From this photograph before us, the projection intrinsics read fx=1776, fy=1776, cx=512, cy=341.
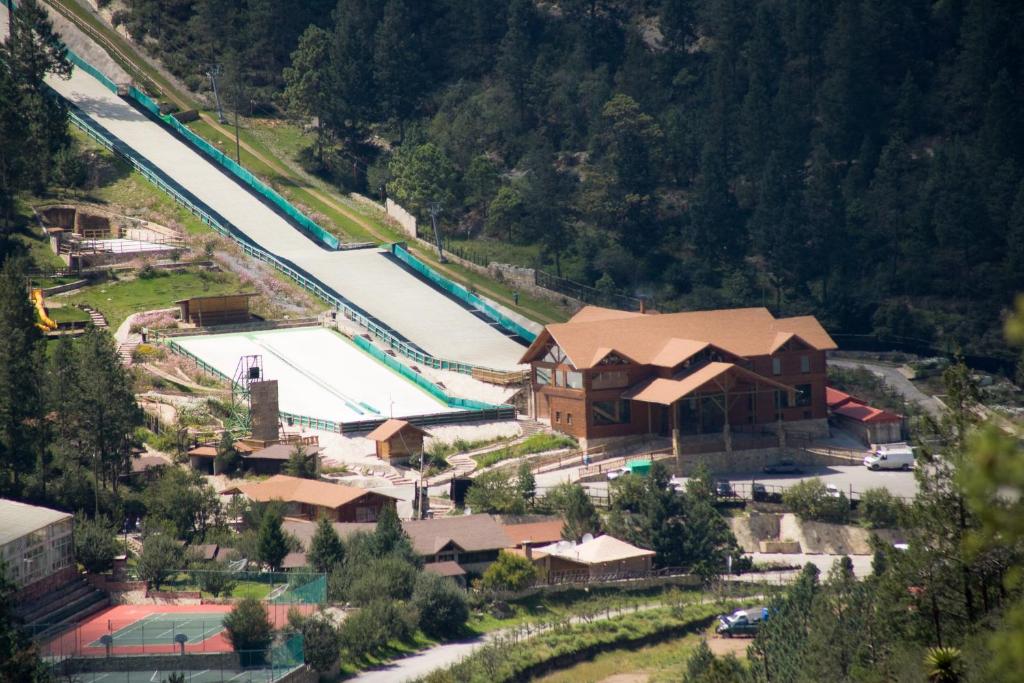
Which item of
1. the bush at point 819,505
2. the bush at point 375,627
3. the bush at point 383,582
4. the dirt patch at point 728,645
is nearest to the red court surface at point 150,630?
the bush at point 375,627

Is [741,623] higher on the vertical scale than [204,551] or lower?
lower

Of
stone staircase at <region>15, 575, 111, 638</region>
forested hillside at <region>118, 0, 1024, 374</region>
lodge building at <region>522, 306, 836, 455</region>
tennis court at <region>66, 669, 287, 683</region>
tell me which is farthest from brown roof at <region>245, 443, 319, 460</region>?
forested hillside at <region>118, 0, 1024, 374</region>

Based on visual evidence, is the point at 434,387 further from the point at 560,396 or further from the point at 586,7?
the point at 586,7

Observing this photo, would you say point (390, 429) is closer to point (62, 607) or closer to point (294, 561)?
point (294, 561)

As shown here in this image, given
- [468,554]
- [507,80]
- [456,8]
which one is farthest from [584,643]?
[456,8]

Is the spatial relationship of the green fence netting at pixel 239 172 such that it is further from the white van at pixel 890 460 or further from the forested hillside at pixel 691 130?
the white van at pixel 890 460

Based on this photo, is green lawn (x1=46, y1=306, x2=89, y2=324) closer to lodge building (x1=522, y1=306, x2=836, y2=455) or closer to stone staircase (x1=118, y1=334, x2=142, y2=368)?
stone staircase (x1=118, y1=334, x2=142, y2=368)

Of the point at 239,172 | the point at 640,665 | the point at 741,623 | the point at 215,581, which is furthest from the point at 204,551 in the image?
the point at 239,172
